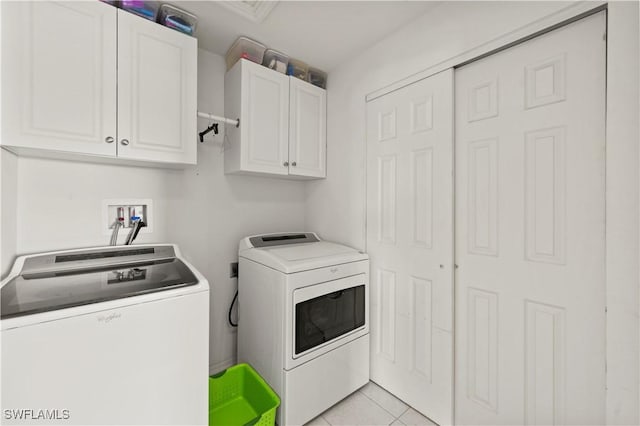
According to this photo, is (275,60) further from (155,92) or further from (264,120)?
(155,92)

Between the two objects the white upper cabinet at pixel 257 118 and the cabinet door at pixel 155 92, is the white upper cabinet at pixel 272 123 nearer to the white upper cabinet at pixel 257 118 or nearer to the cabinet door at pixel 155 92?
the white upper cabinet at pixel 257 118

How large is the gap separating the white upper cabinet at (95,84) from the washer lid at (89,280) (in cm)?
55

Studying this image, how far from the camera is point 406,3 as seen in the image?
59.1 inches

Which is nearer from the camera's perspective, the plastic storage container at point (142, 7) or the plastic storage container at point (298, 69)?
the plastic storage container at point (142, 7)

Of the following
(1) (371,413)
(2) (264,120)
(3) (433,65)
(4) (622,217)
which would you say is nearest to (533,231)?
(4) (622,217)

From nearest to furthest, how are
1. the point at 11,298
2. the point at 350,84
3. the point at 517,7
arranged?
the point at 11,298 < the point at 517,7 < the point at 350,84

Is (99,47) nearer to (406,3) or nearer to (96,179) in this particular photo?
(96,179)

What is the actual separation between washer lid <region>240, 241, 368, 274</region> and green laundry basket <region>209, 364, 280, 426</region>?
2.36ft

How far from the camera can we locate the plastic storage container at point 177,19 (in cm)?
149

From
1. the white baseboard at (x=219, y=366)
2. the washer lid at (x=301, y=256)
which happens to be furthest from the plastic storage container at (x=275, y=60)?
the white baseboard at (x=219, y=366)

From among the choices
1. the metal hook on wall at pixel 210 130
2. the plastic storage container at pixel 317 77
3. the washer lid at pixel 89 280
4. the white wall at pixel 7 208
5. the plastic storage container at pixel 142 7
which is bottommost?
the washer lid at pixel 89 280

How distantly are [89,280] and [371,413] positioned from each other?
171cm

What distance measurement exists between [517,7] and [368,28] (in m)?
0.82

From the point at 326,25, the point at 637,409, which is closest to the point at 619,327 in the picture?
the point at 637,409
